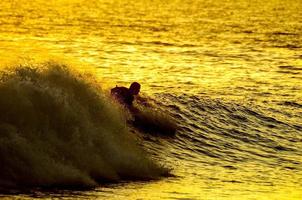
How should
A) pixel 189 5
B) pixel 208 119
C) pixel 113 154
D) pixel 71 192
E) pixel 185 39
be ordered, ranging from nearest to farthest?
pixel 71 192, pixel 113 154, pixel 208 119, pixel 185 39, pixel 189 5

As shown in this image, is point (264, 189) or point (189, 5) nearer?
point (264, 189)

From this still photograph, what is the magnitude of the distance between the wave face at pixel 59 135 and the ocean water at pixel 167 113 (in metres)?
0.03

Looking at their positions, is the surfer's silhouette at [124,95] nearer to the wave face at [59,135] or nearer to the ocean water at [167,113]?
the ocean water at [167,113]

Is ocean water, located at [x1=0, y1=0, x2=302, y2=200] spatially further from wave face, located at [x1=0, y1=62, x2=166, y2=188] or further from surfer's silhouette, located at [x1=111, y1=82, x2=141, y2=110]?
surfer's silhouette, located at [x1=111, y1=82, x2=141, y2=110]

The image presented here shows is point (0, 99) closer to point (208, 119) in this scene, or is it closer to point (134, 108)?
point (134, 108)

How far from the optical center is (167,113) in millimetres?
30500

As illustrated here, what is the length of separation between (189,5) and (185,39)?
60265 millimetres

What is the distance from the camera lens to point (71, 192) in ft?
59.7

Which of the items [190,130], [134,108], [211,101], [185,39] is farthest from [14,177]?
[185,39]

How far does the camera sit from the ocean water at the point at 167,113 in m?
19.5

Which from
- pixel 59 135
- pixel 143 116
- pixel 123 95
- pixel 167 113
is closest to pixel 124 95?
pixel 123 95

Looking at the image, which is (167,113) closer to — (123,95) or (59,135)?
(123,95)

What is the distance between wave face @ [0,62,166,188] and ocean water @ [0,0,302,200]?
0.03 meters

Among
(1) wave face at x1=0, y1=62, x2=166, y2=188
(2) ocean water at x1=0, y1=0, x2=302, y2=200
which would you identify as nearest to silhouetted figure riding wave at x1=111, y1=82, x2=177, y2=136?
(2) ocean water at x1=0, y1=0, x2=302, y2=200
